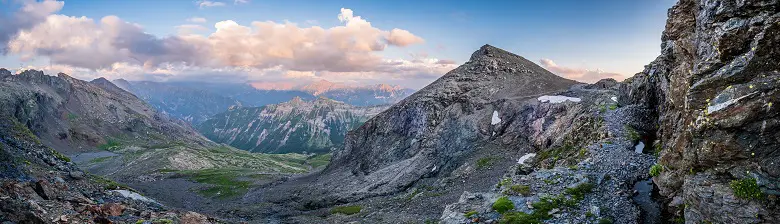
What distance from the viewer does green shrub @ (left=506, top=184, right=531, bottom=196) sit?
31.9m

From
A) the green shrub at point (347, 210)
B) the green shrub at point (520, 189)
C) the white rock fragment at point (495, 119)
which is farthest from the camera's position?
the white rock fragment at point (495, 119)

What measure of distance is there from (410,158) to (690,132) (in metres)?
72.3

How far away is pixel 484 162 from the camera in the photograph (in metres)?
69.4

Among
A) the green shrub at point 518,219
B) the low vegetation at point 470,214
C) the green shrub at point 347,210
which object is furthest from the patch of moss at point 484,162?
the green shrub at point 518,219

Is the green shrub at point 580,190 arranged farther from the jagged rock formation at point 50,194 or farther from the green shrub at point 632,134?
the jagged rock formation at point 50,194

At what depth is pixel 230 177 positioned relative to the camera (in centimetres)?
16088

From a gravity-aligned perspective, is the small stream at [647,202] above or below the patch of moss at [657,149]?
below

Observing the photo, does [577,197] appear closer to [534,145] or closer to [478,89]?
[534,145]

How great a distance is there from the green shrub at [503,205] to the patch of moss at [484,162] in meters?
37.2

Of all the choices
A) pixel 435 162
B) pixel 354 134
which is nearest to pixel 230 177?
pixel 354 134

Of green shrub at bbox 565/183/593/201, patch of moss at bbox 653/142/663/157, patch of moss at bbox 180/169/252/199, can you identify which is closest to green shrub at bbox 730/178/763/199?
green shrub at bbox 565/183/593/201

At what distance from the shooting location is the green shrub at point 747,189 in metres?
18.3

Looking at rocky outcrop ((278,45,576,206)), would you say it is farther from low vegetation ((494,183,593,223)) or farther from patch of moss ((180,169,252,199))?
low vegetation ((494,183,593,223))

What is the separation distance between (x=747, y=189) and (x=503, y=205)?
14305mm
